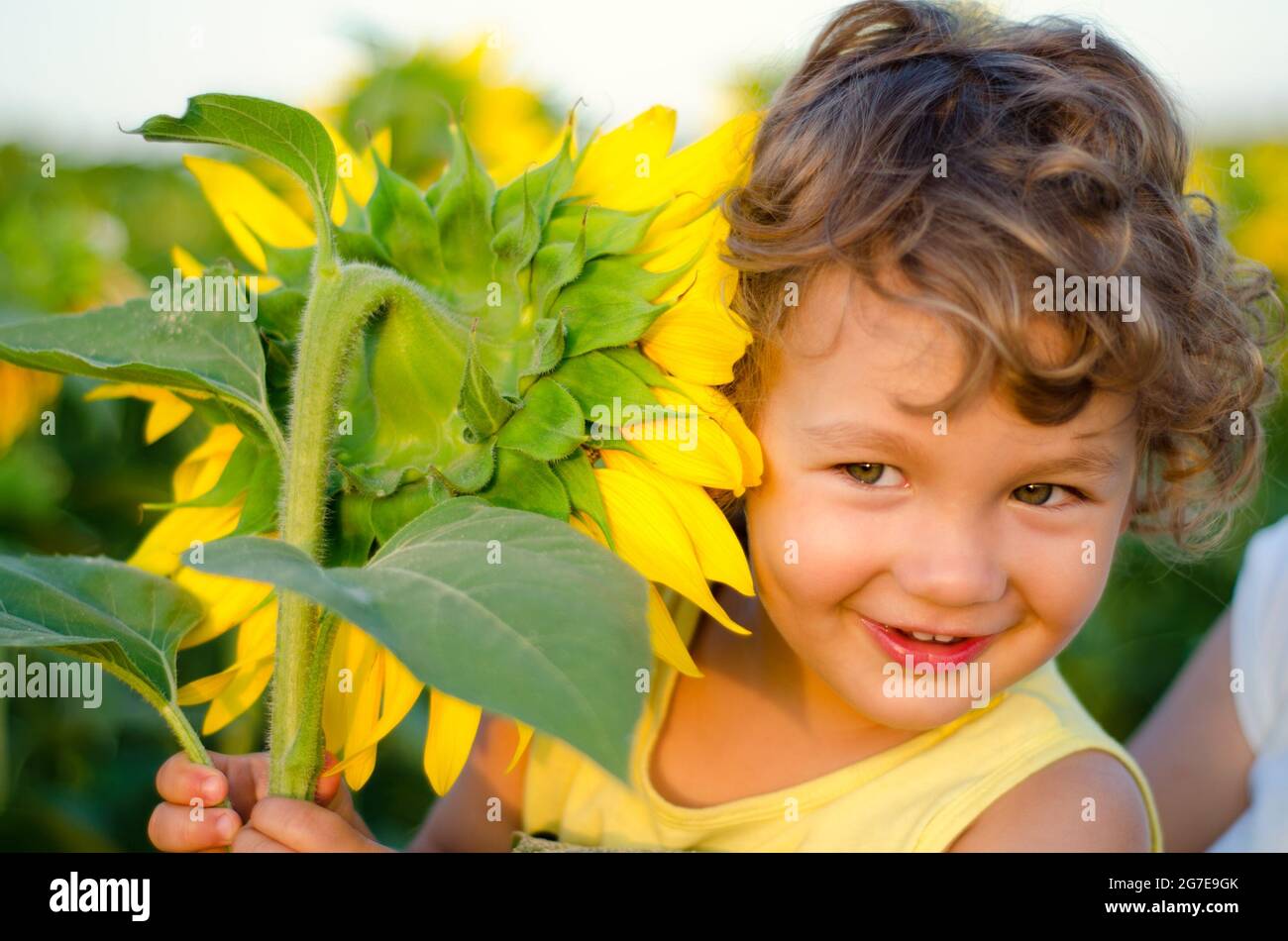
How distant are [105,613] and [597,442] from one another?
0.29 meters

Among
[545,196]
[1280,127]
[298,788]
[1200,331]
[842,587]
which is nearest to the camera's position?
[298,788]

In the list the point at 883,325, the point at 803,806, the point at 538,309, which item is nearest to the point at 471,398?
the point at 538,309

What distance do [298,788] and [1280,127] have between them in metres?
2.67

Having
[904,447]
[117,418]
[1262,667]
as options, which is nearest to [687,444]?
[904,447]

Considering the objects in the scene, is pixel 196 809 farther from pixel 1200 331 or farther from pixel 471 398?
pixel 1200 331

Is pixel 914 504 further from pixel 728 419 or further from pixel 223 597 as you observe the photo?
pixel 223 597

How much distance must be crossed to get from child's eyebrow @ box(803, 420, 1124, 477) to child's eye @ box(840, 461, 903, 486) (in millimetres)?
29

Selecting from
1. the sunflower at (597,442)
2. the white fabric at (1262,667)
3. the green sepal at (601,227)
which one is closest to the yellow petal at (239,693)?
the sunflower at (597,442)

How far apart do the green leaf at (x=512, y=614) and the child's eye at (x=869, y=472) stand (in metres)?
0.37

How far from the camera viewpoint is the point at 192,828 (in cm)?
82

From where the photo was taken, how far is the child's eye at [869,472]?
3.00 feet

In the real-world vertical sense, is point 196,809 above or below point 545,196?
below
